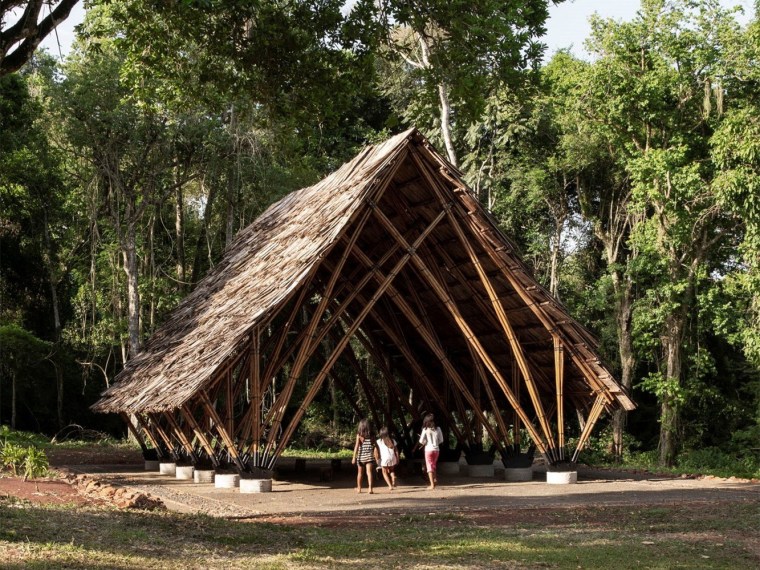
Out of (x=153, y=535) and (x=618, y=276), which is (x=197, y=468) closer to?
(x=153, y=535)

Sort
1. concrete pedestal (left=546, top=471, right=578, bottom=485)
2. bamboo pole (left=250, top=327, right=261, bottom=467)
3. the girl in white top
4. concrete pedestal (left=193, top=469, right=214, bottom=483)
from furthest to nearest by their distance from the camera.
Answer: concrete pedestal (left=193, top=469, right=214, bottom=483)
concrete pedestal (left=546, top=471, right=578, bottom=485)
the girl in white top
bamboo pole (left=250, top=327, right=261, bottom=467)

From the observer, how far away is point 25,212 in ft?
98.5

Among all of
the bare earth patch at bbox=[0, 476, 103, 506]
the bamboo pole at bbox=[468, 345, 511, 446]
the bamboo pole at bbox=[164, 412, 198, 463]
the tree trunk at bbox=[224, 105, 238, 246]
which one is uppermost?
the tree trunk at bbox=[224, 105, 238, 246]

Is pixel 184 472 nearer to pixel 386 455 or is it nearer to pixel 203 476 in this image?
pixel 203 476

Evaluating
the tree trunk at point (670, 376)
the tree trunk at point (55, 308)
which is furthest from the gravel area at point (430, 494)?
the tree trunk at point (55, 308)

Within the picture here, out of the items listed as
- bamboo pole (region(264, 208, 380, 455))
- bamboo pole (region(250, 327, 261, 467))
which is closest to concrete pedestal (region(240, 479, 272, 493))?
bamboo pole (region(250, 327, 261, 467))

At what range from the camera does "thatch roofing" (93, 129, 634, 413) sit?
13406 millimetres

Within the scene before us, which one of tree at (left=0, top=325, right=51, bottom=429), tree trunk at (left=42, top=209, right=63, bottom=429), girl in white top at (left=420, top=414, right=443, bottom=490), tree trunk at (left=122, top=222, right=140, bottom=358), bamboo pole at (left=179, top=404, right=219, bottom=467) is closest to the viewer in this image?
bamboo pole at (left=179, top=404, right=219, bottom=467)

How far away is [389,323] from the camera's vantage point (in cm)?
1794

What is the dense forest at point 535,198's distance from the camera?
72.0ft

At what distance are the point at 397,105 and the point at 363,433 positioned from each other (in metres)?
15.4

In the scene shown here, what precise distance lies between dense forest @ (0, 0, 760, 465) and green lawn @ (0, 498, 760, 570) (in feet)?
30.5

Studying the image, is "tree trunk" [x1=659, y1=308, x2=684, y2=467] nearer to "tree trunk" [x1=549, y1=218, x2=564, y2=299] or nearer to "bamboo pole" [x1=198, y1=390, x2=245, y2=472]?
"tree trunk" [x1=549, y1=218, x2=564, y2=299]

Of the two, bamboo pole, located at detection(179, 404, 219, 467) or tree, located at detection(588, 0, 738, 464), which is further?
tree, located at detection(588, 0, 738, 464)
